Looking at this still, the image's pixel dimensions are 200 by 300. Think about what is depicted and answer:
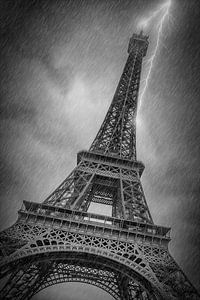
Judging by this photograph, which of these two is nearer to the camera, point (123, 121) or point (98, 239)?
point (98, 239)

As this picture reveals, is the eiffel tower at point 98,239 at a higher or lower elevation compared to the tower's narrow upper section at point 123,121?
lower

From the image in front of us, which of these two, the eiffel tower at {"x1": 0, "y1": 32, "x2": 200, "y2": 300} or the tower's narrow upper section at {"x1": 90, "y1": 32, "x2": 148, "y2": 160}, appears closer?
the eiffel tower at {"x1": 0, "y1": 32, "x2": 200, "y2": 300}

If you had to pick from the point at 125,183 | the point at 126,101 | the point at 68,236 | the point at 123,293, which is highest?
the point at 126,101

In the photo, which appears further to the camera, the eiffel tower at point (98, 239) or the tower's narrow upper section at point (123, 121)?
the tower's narrow upper section at point (123, 121)

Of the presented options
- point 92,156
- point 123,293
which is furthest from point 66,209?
point 123,293

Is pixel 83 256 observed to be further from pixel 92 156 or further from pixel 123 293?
pixel 92 156

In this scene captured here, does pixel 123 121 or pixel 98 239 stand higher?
pixel 123 121

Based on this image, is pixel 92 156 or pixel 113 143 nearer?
pixel 92 156

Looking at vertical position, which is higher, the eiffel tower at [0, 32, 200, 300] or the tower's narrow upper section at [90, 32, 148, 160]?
the tower's narrow upper section at [90, 32, 148, 160]
